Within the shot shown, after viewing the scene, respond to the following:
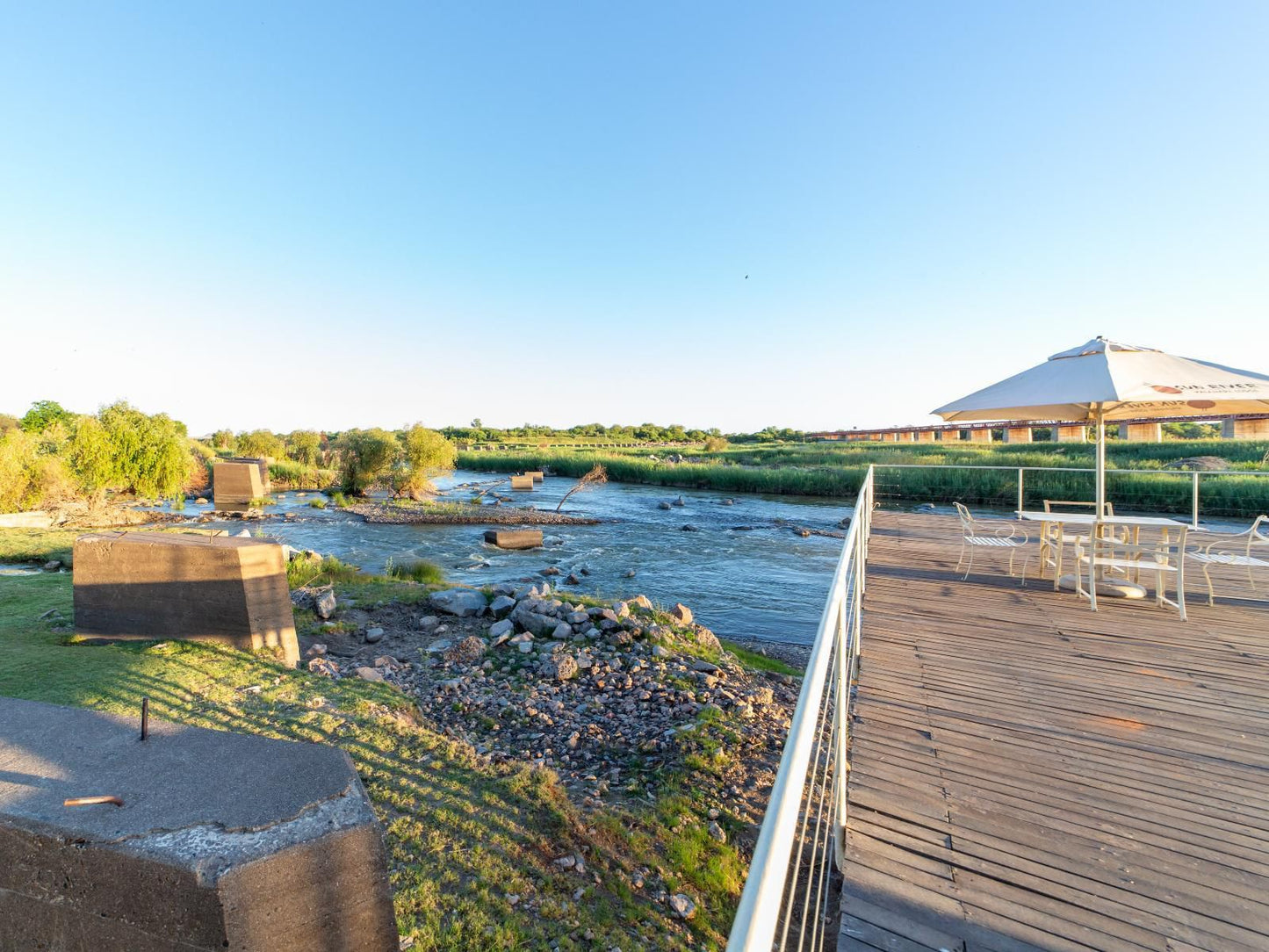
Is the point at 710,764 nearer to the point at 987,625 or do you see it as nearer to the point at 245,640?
the point at 987,625

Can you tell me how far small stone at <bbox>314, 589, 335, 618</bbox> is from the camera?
27.6 feet

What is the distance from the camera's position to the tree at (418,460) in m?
31.4

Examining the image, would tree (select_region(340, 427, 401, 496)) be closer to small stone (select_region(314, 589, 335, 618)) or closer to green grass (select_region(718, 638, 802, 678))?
small stone (select_region(314, 589, 335, 618))

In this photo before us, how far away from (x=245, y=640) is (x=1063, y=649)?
296 inches

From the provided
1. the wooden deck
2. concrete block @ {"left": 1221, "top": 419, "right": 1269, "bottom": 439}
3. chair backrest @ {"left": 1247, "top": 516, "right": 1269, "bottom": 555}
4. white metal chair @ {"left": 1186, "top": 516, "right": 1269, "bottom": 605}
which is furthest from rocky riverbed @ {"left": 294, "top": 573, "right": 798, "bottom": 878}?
concrete block @ {"left": 1221, "top": 419, "right": 1269, "bottom": 439}

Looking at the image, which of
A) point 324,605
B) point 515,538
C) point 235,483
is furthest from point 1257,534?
point 235,483

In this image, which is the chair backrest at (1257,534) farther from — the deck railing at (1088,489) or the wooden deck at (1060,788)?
the deck railing at (1088,489)

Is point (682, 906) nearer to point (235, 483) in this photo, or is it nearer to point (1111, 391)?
point (1111, 391)

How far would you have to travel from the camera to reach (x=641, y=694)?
674 centimetres

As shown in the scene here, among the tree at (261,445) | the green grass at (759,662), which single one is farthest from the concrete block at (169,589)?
the tree at (261,445)

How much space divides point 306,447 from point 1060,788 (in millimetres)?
51541

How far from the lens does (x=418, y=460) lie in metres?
31.5

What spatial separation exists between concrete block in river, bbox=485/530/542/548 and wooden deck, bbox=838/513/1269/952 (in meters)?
15.0

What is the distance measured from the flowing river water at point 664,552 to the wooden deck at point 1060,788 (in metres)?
6.19
